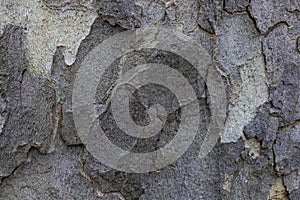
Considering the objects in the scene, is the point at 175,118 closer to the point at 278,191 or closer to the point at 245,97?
the point at 245,97

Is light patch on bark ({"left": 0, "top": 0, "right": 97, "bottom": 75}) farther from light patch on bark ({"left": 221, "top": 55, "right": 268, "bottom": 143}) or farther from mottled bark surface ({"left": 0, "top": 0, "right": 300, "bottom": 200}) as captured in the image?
light patch on bark ({"left": 221, "top": 55, "right": 268, "bottom": 143})

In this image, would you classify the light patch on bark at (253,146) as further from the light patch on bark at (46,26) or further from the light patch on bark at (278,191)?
the light patch on bark at (46,26)

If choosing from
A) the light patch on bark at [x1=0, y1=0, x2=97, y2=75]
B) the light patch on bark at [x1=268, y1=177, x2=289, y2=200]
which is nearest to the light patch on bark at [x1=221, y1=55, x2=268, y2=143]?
the light patch on bark at [x1=268, y1=177, x2=289, y2=200]

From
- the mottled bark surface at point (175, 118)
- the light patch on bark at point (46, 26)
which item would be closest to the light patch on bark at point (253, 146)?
the mottled bark surface at point (175, 118)

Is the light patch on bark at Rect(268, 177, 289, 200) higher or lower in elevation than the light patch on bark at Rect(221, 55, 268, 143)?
lower

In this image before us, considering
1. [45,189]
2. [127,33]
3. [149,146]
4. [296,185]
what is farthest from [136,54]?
[296,185]

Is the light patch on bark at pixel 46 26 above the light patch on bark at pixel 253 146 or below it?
above

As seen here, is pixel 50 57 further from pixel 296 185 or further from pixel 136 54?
pixel 296 185

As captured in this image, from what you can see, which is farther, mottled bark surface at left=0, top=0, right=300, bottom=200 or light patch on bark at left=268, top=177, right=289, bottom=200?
light patch on bark at left=268, top=177, right=289, bottom=200
